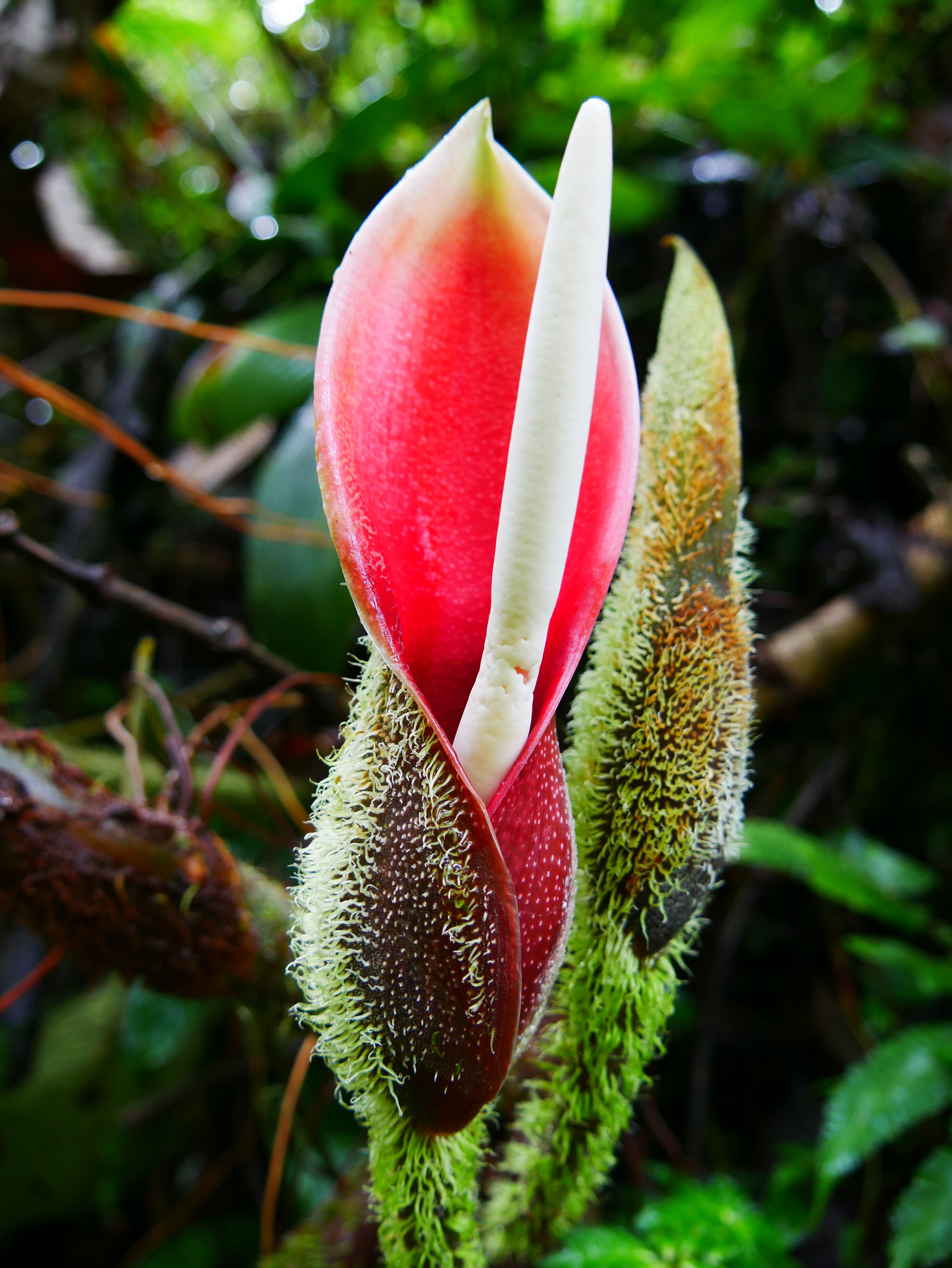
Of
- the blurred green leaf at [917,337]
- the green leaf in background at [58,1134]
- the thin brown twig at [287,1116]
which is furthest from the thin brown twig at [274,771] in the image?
the blurred green leaf at [917,337]

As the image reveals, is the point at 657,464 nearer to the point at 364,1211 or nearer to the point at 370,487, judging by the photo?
the point at 370,487

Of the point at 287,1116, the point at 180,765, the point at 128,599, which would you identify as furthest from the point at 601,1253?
the point at 128,599

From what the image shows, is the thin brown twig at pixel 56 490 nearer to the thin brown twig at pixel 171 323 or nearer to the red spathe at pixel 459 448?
the thin brown twig at pixel 171 323

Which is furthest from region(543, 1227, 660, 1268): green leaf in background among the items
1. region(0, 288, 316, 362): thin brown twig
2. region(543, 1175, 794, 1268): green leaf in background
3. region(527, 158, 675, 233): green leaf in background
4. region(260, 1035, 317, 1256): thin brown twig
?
region(527, 158, 675, 233): green leaf in background

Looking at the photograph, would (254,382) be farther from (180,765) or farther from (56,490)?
(180,765)

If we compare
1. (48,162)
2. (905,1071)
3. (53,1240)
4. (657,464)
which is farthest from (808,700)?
(48,162)

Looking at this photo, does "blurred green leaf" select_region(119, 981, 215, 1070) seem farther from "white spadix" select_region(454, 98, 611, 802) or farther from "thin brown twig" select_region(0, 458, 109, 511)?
"white spadix" select_region(454, 98, 611, 802)

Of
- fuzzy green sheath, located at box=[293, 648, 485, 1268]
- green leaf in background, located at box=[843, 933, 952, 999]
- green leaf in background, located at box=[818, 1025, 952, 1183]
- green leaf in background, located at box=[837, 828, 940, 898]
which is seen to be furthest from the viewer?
green leaf in background, located at box=[837, 828, 940, 898]
